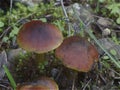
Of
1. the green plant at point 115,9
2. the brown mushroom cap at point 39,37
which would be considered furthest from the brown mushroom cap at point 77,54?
the green plant at point 115,9

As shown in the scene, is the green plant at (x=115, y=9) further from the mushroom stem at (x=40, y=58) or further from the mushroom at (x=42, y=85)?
the mushroom at (x=42, y=85)

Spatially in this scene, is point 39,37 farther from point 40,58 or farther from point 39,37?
point 40,58

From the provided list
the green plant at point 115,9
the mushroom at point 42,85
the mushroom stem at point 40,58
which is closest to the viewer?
the mushroom at point 42,85

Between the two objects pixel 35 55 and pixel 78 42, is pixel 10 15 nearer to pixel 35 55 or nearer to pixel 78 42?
pixel 35 55

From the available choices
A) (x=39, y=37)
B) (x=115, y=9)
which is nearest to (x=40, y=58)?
(x=39, y=37)

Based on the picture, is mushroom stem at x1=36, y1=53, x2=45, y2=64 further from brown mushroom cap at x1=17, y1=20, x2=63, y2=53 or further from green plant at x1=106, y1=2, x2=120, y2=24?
green plant at x1=106, y1=2, x2=120, y2=24

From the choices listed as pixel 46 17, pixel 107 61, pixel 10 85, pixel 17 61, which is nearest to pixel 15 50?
pixel 17 61

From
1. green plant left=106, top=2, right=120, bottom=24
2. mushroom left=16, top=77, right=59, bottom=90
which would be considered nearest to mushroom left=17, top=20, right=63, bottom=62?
mushroom left=16, top=77, right=59, bottom=90
